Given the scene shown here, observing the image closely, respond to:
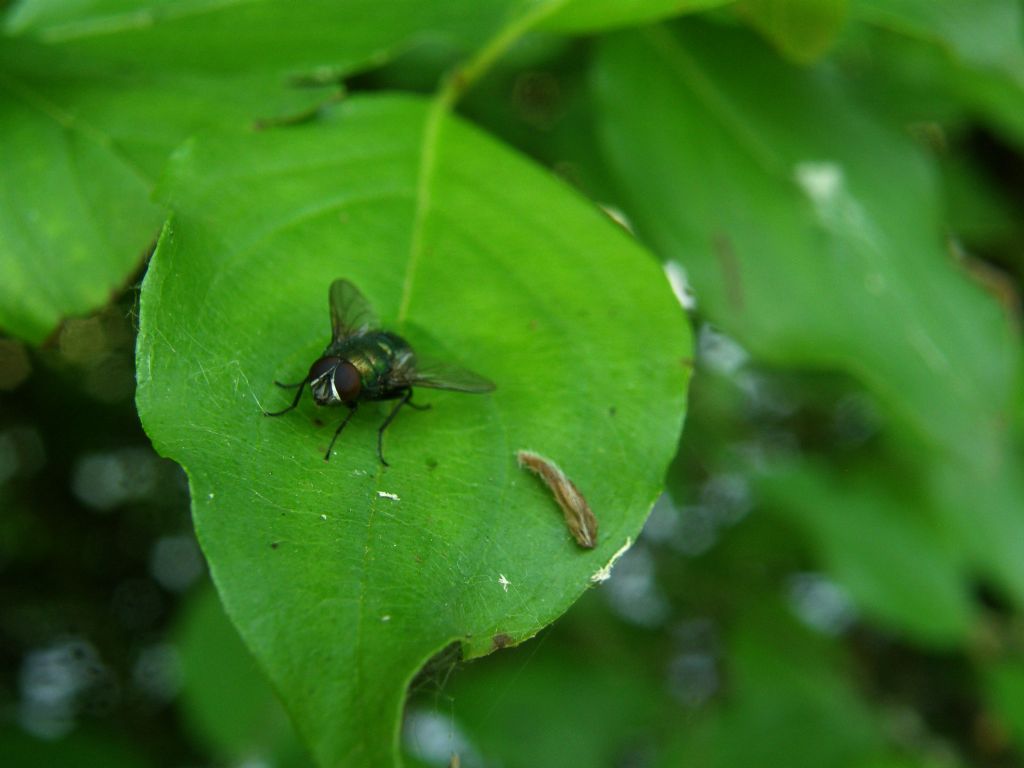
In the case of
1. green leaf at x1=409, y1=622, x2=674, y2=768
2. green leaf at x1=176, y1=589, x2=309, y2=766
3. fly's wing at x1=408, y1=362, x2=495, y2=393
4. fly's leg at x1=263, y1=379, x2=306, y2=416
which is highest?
fly's leg at x1=263, y1=379, x2=306, y2=416

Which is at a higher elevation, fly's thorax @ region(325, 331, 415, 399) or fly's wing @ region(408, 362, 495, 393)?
fly's wing @ region(408, 362, 495, 393)

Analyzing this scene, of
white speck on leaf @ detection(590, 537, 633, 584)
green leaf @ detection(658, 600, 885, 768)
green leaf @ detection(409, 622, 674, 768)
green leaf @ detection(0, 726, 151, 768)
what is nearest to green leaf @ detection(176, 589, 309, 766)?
green leaf @ detection(0, 726, 151, 768)

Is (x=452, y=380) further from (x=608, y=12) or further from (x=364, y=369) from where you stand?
(x=608, y=12)

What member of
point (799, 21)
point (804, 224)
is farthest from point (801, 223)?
point (799, 21)

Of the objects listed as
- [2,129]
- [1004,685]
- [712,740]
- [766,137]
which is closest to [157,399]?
[2,129]

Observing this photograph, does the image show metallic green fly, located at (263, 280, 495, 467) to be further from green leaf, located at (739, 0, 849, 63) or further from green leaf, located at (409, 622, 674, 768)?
green leaf, located at (409, 622, 674, 768)

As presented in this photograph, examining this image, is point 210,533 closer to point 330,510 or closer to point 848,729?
point 330,510

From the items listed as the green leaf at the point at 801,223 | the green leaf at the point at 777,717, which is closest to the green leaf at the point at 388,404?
the green leaf at the point at 801,223
